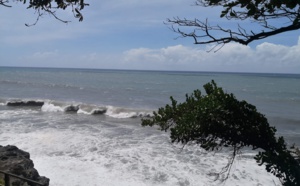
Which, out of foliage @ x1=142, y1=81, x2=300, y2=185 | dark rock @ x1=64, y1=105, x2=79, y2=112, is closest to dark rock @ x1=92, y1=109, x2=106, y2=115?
dark rock @ x1=64, y1=105, x2=79, y2=112

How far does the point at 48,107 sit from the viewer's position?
2883 centimetres

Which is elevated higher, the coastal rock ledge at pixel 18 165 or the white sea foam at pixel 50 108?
the coastal rock ledge at pixel 18 165

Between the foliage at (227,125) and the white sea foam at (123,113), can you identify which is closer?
the foliage at (227,125)

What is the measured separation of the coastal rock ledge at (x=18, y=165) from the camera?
841 cm

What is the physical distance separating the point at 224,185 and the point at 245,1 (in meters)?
8.41

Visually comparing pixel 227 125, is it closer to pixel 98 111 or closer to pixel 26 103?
pixel 98 111

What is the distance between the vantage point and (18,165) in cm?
877

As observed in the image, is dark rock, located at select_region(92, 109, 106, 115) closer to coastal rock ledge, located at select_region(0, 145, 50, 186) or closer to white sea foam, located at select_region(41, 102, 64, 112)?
white sea foam, located at select_region(41, 102, 64, 112)

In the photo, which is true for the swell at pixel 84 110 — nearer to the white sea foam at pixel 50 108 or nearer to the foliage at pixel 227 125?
the white sea foam at pixel 50 108

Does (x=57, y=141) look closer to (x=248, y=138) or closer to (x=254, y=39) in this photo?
Result: (x=248, y=138)

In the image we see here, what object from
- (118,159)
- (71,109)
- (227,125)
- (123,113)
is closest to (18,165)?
(118,159)

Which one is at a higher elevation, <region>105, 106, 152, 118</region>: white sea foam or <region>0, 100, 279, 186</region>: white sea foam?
<region>0, 100, 279, 186</region>: white sea foam

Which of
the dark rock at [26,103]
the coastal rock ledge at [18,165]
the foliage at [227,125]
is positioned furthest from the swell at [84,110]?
the foliage at [227,125]

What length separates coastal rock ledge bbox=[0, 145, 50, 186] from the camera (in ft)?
27.6
